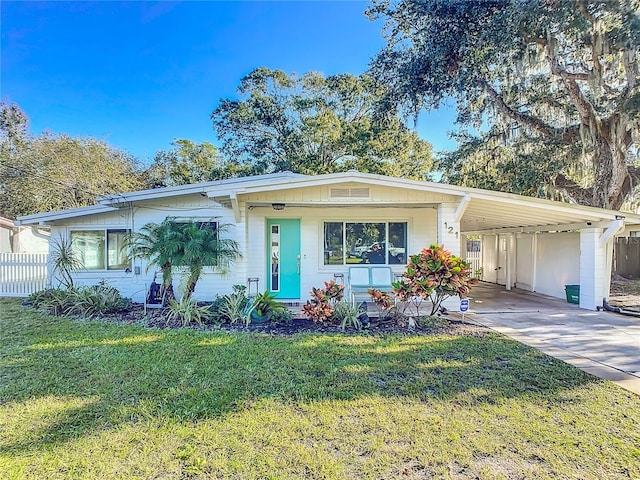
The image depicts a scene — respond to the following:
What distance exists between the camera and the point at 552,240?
966 centimetres

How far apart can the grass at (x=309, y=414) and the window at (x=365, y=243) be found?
4.09 m

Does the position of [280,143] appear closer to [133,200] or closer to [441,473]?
[133,200]

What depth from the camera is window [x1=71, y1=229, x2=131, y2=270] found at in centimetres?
882

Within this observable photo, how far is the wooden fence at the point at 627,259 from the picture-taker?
1408 cm

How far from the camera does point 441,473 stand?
2.32 metres

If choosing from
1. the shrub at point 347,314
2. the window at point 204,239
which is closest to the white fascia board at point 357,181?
the window at point 204,239

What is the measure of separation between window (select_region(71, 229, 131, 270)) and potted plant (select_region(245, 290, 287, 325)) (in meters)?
4.27

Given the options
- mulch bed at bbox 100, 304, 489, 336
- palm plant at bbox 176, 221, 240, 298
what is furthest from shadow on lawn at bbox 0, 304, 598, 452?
palm plant at bbox 176, 221, 240, 298

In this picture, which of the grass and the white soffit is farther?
the white soffit

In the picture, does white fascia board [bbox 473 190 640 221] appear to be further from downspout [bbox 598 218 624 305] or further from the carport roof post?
the carport roof post

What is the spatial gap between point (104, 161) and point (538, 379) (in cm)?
2345

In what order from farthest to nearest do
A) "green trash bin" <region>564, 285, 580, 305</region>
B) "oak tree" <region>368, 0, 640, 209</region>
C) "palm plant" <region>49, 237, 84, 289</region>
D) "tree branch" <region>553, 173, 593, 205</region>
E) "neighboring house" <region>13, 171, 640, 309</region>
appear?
1. "tree branch" <region>553, 173, 593, 205</region>
2. "oak tree" <region>368, 0, 640, 209</region>
3. "green trash bin" <region>564, 285, 580, 305</region>
4. "neighboring house" <region>13, 171, 640, 309</region>
5. "palm plant" <region>49, 237, 84, 289</region>

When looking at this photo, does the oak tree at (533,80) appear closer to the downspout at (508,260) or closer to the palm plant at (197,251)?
the downspout at (508,260)

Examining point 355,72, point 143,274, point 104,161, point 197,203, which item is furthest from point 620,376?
point 104,161
